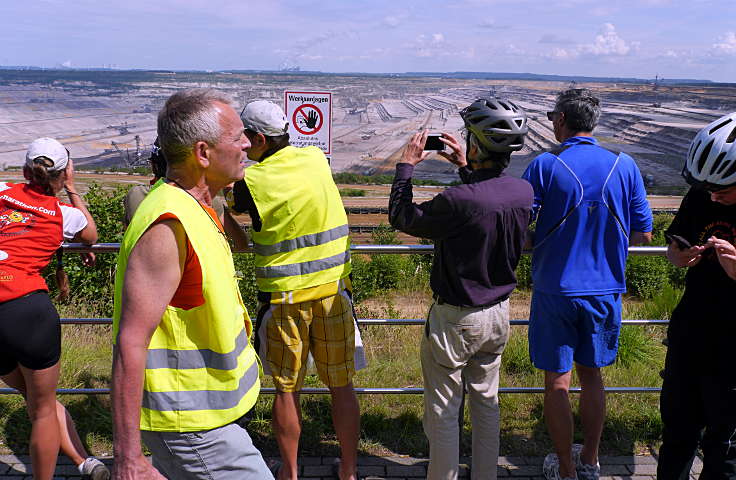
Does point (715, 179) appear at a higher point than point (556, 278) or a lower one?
higher

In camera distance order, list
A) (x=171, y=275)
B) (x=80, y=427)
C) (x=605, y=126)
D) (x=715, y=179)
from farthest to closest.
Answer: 1. (x=605, y=126)
2. (x=80, y=427)
3. (x=715, y=179)
4. (x=171, y=275)

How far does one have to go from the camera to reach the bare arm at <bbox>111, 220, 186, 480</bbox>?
200cm

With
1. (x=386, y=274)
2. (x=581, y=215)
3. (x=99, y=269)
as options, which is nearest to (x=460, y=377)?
(x=581, y=215)

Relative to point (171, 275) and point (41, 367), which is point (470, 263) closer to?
point (171, 275)

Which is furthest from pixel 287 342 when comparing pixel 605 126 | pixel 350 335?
pixel 605 126

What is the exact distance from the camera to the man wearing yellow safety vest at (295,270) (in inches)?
130

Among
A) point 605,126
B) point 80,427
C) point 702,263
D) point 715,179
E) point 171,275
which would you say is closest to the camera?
point 171,275

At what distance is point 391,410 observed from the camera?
4629mm

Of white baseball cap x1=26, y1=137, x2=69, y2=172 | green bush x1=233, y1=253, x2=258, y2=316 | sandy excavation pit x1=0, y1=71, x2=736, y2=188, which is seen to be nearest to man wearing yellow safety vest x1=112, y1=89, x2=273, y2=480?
white baseball cap x1=26, y1=137, x2=69, y2=172

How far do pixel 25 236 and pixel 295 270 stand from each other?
4.44 feet

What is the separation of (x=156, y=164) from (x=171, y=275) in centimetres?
161

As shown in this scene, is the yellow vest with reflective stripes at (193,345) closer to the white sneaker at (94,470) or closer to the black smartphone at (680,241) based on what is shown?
the white sneaker at (94,470)

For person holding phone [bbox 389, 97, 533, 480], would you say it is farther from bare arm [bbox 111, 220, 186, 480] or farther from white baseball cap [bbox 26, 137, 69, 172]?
white baseball cap [bbox 26, 137, 69, 172]

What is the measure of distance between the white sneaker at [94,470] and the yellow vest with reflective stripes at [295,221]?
1.49 m
